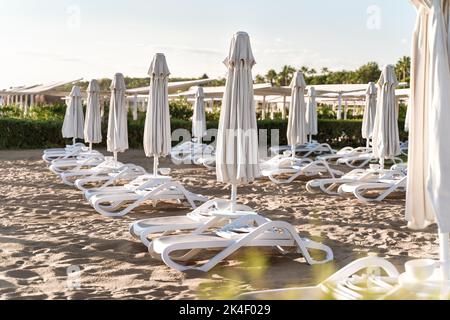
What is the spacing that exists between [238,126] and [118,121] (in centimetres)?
453

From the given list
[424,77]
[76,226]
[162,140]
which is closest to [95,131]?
[162,140]

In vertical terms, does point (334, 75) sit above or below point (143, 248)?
above

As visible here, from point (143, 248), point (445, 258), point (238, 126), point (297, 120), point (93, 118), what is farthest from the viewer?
point (93, 118)

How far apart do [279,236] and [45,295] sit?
2008 mm

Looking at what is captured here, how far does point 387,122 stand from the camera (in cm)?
895

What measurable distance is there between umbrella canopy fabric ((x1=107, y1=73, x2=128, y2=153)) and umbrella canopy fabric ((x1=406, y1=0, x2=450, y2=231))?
6.73m

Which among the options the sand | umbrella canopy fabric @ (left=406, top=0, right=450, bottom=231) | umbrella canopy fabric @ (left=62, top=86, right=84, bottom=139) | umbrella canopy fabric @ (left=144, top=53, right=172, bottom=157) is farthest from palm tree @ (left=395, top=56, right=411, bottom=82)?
umbrella canopy fabric @ (left=406, top=0, right=450, bottom=231)

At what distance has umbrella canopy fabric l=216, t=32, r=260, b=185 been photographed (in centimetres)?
538

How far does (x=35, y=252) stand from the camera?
5.05 meters

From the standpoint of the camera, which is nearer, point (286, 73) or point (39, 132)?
point (39, 132)

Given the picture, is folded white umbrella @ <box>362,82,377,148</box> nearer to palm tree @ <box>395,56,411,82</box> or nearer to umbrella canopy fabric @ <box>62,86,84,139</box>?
umbrella canopy fabric @ <box>62,86,84,139</box>

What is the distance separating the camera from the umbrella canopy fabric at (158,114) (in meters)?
7.85

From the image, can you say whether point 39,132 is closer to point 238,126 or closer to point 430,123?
point 238,126

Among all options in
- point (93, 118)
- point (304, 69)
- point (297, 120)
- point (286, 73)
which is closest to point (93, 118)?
point (93, 118)
